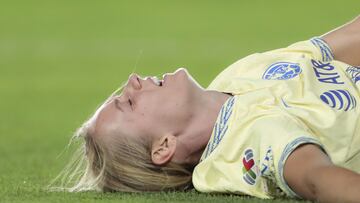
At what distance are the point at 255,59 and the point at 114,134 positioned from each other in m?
0.86

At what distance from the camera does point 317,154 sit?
15.1 feet

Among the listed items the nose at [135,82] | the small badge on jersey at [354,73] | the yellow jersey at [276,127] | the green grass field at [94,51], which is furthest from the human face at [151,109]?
the small badge on jersey at [354,73]

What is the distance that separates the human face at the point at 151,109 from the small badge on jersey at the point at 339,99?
0.54 m

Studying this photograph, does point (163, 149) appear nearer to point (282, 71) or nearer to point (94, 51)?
point (282, 71)


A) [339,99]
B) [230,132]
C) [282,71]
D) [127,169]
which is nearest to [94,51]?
[282,71]

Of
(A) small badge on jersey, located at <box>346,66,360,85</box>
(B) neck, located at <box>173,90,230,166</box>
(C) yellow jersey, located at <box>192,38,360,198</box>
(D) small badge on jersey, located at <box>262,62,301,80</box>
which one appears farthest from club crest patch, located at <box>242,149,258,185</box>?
(A) small badge on jersey, located at <box>346,66,360,85</box>

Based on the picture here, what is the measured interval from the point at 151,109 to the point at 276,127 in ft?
2.01

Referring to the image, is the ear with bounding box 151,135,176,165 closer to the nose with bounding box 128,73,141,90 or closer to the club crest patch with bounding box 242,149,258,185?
the nose with bounding box 128,73,141,90

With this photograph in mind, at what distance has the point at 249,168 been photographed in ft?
15.9

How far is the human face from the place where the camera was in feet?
16.8

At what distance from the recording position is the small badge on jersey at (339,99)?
5.07 meters

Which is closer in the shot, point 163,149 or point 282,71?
point 163,149

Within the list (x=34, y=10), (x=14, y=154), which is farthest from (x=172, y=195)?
(x=34, y=10)

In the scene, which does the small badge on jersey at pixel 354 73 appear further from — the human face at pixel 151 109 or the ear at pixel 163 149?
the ear at pixel 163 149
